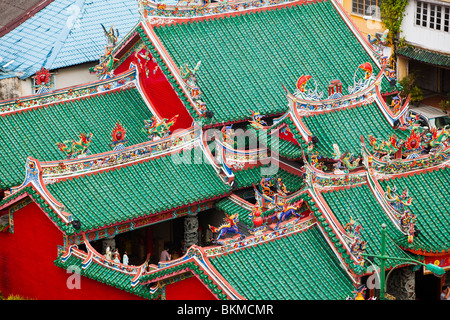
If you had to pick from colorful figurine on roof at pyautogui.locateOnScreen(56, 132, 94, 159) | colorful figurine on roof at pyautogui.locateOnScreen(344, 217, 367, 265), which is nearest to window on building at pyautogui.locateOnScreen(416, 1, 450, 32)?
colorful figurine on roof at pyautogui.locateOnScreen(344, 217, 367, 265)

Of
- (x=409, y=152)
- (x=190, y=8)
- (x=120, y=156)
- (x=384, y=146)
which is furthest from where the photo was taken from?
(x=190, y=8)

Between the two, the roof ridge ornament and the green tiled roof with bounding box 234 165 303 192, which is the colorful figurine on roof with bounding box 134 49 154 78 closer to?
the roof ridge ornament

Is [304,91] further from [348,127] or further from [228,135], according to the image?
[228,135]

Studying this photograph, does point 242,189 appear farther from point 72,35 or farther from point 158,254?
point 72,35

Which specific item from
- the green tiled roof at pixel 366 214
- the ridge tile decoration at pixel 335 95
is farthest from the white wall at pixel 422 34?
the green tiled roof at pixel 366 214

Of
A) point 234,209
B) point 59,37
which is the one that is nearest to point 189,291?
point 234,209
